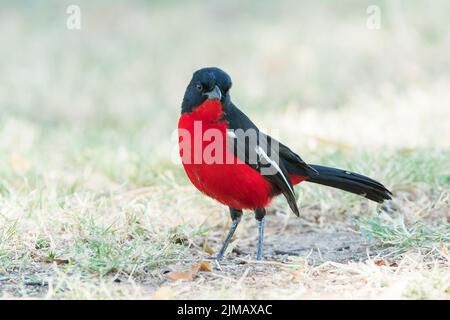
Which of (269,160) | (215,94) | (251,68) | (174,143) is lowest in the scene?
(174,143)

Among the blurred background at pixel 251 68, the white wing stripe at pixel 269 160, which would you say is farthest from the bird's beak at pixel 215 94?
the blurred background at pixel 251 68

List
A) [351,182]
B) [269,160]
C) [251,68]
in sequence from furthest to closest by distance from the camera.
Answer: [251,68] → [351,182] → [269,160]

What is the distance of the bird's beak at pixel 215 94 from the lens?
487 centimetres

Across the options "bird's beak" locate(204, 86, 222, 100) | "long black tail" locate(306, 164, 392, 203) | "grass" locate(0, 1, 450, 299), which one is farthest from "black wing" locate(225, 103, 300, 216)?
"grass" locate(0, 1, 450, 299)

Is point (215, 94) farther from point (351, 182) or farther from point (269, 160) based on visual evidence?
point (351, 182)

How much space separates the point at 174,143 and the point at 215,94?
9.60 ft

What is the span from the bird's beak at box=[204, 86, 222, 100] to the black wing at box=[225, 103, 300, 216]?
5.2 inches

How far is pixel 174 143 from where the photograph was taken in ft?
25.5

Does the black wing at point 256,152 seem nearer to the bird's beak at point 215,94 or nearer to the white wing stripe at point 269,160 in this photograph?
the white wing stripe at point 269,160

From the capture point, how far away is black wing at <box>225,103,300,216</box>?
489 centimetres

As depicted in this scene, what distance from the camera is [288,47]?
1143 centimetres

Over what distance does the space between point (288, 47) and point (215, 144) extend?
6820 millimetres

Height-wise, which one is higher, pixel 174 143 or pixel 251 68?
pixel 251 68

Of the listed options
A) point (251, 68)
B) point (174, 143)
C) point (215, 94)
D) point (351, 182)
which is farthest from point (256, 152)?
point (251, 68)
